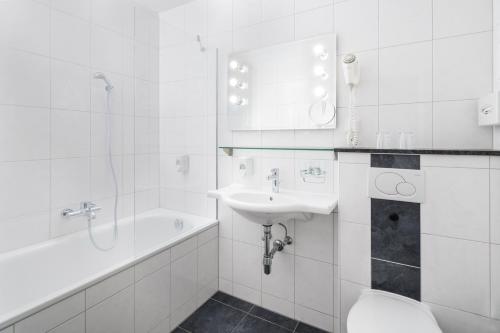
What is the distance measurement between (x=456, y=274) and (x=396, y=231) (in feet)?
0.93

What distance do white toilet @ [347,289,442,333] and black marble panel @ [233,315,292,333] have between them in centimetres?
68

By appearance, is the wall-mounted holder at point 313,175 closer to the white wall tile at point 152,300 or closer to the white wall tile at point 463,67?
the white wall tile at point 463,67

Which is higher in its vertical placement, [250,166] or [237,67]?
[237,67]

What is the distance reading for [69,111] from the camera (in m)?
1.65

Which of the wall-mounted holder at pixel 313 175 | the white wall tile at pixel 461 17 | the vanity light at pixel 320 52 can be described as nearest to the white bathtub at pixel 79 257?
the wall-mounted holder at pixel 313 175

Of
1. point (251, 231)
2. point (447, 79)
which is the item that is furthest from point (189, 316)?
point (447, 79)

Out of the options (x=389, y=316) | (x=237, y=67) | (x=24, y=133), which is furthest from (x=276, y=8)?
(x=389, y=316)

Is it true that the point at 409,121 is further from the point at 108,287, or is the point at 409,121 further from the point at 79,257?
the point at 79,257

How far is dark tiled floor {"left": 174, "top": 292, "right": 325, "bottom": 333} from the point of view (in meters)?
1.61

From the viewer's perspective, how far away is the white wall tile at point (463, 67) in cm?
120

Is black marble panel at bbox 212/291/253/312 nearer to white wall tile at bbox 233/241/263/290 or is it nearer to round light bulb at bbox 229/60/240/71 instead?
white wall tile at bbox 233/241/263/290

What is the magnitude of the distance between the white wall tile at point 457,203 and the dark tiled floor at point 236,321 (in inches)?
40.4

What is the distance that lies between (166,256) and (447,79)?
72.4 inches

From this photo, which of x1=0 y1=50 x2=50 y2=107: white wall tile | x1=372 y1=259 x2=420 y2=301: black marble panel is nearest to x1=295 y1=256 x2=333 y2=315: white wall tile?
x1=372 y1=259 x2=420 y2=301: black marble panel
